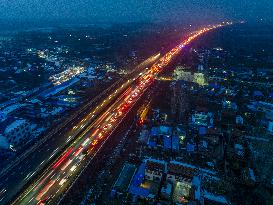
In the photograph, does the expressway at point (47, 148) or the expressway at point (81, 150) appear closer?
the expressway at point (81, 150)

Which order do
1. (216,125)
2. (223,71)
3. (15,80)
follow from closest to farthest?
(216,125) → (15,80) → (223,71)

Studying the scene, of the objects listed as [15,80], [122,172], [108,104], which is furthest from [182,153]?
[15,80]

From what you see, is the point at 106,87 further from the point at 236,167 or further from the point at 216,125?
the point at 236,167

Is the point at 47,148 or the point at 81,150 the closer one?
the point at 81,150

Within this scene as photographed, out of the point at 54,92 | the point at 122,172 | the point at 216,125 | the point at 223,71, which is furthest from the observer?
the point at 223,71

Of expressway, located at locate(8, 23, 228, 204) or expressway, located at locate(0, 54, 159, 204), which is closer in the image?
expressway, located at locate(8, 23, 228, 204)

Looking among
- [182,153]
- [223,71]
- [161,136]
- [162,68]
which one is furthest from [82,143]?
[223,71]

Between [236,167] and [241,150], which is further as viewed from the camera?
[241,150]
